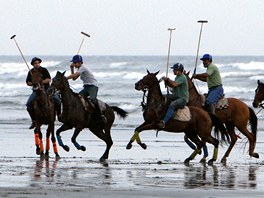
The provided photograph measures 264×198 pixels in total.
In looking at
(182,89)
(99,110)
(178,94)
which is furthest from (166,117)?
(99,110)

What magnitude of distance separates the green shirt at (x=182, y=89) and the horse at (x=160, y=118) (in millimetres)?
306

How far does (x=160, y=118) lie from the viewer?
19.9m

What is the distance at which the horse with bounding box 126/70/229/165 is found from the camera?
19.7 m

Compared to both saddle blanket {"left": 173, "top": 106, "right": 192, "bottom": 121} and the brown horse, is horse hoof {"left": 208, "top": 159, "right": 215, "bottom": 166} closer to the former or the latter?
the brown horse

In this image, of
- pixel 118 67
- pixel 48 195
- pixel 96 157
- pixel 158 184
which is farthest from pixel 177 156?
pixel 118 67

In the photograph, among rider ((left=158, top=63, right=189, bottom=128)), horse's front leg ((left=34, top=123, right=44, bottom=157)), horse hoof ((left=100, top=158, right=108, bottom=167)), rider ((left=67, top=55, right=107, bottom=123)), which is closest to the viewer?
horse hoof ((left=100, top=158, right=108, bottom=167))

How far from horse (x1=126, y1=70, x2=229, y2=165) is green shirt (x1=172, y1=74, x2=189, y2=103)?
12.1 inches

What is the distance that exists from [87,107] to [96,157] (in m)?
1.20

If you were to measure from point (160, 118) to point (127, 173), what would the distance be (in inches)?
130

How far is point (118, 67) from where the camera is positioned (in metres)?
86.1

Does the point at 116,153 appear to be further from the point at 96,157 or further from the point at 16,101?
the point at 16,101

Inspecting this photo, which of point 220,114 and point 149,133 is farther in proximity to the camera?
point 149,133

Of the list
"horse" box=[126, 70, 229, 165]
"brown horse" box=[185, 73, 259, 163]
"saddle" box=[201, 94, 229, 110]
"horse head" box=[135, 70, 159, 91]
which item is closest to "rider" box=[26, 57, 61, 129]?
"horse" box=[126, 70, 229, 165]

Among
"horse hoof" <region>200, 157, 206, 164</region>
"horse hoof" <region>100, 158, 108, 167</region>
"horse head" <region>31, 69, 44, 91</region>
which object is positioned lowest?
"horse hoof" <region>100, 158, 108, 167</region>
